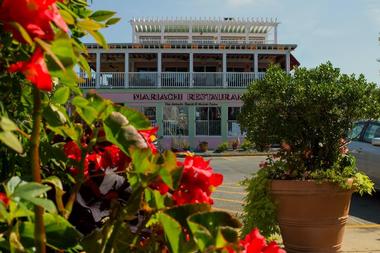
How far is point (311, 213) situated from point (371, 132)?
17.7 feet

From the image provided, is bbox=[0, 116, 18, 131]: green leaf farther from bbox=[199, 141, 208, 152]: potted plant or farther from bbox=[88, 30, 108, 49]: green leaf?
bbox=[199, 141, 208, 152]: potted plant

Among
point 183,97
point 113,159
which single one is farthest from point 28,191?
point 183,97

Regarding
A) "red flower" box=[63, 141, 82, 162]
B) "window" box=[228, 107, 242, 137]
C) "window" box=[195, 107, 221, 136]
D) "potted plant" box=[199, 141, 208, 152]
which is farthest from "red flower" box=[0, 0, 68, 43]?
"window" box=[195, 107, 221, 136]

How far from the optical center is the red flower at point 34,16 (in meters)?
0.80

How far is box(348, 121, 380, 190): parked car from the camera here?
859cm

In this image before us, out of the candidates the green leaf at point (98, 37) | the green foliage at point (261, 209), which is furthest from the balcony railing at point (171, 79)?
the green leaf at point (98, 37)

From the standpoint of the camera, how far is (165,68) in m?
34.5

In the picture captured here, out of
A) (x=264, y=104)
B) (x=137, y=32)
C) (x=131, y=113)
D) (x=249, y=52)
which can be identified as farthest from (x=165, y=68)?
(x=131, y=113)

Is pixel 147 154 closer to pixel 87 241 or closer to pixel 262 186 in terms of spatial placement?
pixel 87 241

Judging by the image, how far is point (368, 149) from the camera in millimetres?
8875

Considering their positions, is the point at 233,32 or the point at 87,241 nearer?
the point at 87,241

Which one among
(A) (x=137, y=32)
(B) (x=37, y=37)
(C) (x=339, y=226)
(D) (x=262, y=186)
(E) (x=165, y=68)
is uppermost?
(A) (x=137, y=32)

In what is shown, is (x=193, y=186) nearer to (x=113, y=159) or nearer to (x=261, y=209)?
(x=113, y=159)

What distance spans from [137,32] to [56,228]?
3558 centimetres
